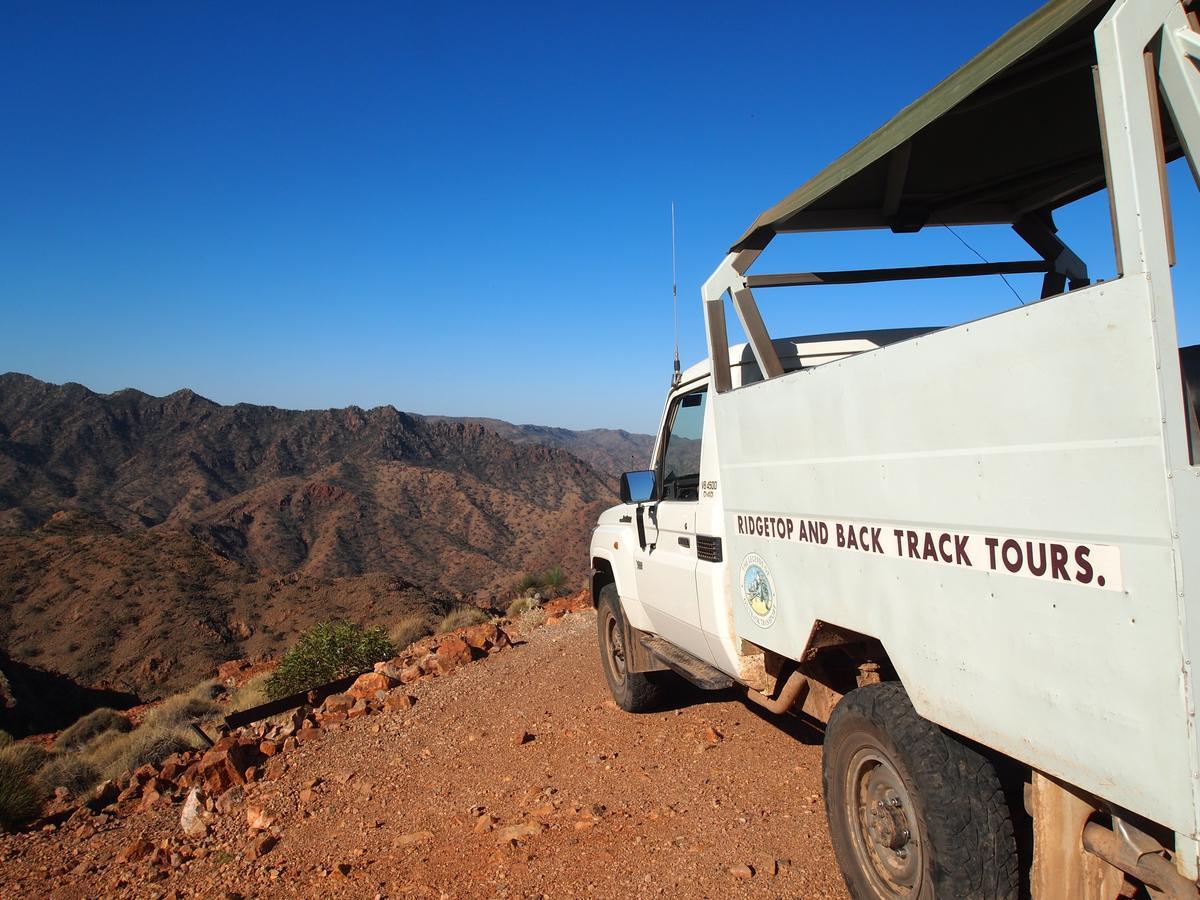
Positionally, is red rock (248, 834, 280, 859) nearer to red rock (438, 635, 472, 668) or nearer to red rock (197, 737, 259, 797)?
red rock (197, 737, 259, 797)

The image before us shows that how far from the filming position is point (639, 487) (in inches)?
208

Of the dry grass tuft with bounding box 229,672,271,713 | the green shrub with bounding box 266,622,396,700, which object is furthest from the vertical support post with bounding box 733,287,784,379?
the dry grass tuft with bounding box 229,672,271,713

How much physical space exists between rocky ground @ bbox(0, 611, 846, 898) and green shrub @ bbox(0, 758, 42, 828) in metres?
0.84

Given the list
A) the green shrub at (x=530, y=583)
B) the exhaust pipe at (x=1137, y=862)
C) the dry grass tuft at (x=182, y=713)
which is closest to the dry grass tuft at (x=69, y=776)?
the dry grass tuft at (x=182, y=713)

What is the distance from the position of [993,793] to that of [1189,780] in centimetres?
93

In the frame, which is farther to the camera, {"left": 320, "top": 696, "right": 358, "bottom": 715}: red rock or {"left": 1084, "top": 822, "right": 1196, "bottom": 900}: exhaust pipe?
{"left": 320, "top": 696, "right": 358, "bottom": 715}: red rock

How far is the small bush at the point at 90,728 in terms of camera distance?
1049 centimetres

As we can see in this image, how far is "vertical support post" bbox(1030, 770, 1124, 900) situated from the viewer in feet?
7.45

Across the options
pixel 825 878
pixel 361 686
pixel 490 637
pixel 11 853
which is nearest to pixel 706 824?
pixel 825 878

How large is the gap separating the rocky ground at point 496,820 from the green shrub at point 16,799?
2.75 ft

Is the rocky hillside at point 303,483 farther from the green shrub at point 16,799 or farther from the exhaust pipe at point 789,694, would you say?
the exhaust pipe at point 789,694

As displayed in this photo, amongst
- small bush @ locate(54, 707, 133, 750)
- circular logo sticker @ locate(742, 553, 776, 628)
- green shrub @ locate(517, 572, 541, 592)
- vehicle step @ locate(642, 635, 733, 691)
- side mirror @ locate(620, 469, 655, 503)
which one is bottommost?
small bush @ locate(54, 707, 133, 750)

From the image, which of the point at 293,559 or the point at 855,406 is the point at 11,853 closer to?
the point at 855,406

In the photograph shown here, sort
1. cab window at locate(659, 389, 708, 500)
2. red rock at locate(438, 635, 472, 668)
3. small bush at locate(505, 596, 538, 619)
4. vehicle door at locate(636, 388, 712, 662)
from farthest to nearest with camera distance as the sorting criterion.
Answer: small bush at locate(505, 596, 538, 619) < red rock at locate(438, 635, 472, 668) < cab window at locate(659, 389, 708, 500) < vehicle door at locate(636, 388, 712, 662)
